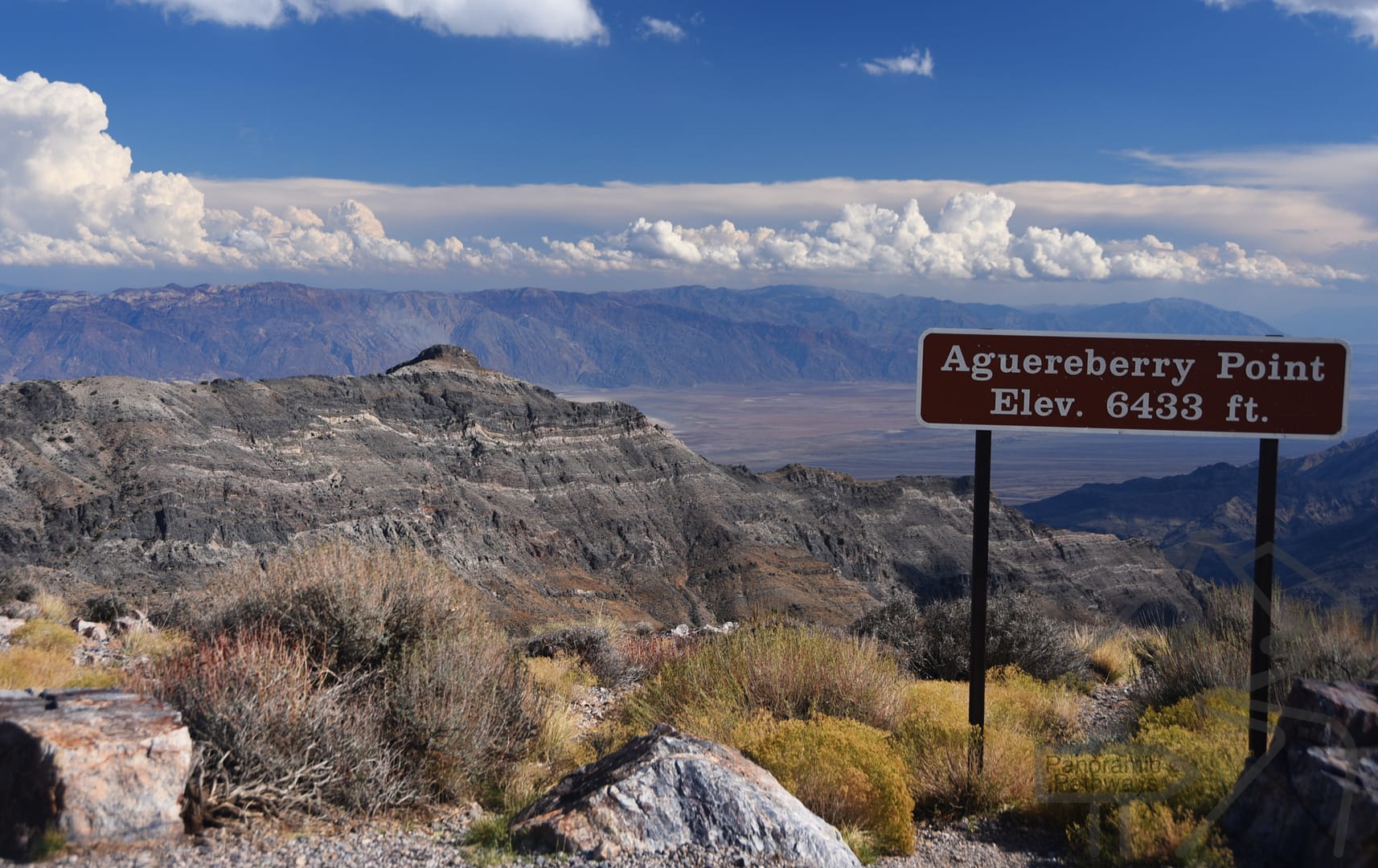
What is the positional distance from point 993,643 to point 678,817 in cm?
704

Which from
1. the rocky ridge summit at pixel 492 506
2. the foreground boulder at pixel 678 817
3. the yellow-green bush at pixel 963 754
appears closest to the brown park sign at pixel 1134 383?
the yellow-green bush at pixel 963 754

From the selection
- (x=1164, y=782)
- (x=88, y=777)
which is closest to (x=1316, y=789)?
(x=1164, y=782)

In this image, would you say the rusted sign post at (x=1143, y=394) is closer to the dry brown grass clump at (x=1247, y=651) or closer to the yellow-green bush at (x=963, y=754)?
the yellow-green bush at (x=963, y=754)

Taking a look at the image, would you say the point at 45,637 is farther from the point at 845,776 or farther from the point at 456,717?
the point at 845,776

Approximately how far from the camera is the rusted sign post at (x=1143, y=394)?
18.6 feet

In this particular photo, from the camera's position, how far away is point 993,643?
35.2 ft

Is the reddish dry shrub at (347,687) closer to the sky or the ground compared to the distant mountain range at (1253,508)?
closer to the sky

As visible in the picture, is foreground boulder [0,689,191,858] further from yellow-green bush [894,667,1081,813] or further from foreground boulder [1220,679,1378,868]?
foreground boulder [1220,679,1378,868]

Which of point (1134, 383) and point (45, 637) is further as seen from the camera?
point (45, 637)

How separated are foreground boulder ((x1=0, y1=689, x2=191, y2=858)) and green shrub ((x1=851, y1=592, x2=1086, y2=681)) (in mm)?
7647

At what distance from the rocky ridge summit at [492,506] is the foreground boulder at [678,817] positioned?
1162 inches

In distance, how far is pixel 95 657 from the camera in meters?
9.62

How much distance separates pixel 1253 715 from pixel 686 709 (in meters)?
3.56

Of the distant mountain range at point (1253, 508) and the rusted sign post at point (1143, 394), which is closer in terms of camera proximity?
the rusted sign post at point (1143, 394)
